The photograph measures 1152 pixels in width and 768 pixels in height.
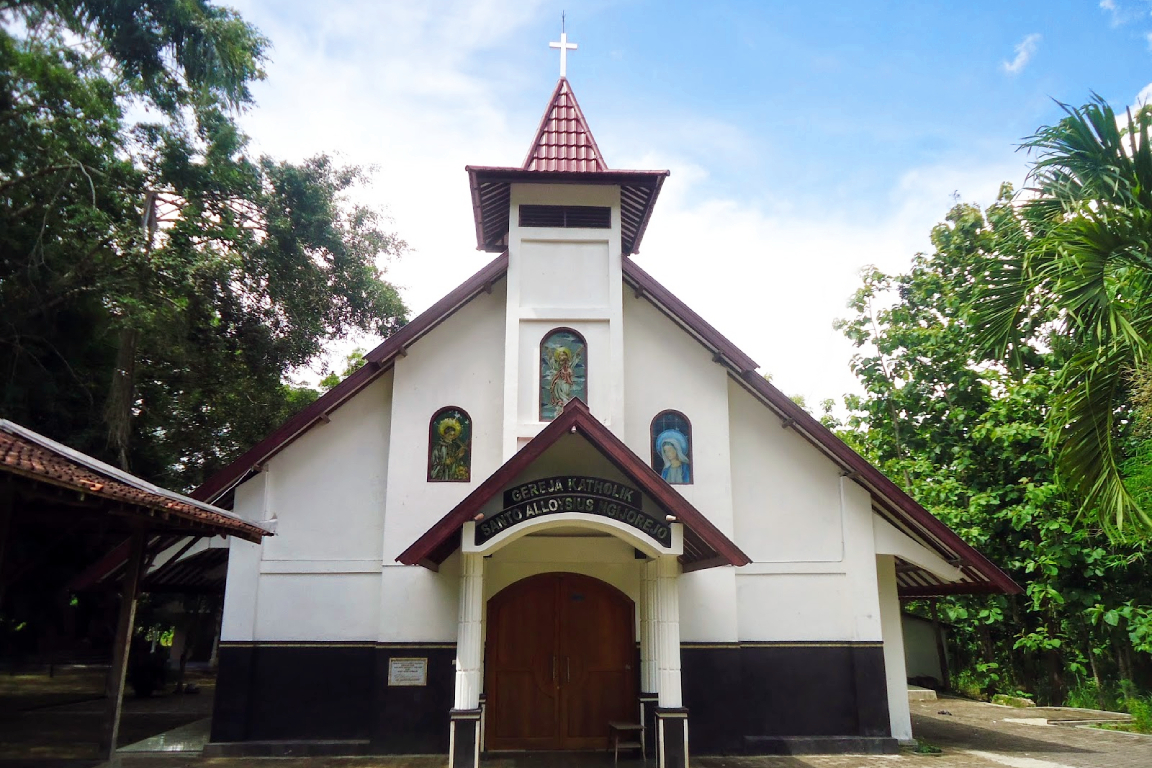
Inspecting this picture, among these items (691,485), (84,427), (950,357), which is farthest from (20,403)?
(950,357)

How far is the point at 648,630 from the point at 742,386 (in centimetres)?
407

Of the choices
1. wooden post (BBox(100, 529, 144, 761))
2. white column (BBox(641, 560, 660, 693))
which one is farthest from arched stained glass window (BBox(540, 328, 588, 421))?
wooden post (BBox(100, 529, 144, 761))

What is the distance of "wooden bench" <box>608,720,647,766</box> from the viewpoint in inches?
401

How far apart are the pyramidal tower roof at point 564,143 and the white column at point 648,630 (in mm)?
6122

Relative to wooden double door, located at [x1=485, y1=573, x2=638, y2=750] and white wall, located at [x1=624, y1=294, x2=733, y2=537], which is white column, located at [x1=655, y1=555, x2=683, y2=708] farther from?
white wall, located at [x1=624, y1=294, x2=733, y2=537]

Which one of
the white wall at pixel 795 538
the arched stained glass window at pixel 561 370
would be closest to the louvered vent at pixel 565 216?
the arched stained glass window at pixel 561 370

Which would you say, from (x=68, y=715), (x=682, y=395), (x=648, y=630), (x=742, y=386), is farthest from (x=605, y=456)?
(x=68, y=715)

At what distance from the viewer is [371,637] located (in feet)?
37.1

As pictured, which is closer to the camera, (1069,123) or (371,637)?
(1069,123)

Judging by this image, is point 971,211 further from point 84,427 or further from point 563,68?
point 84,427

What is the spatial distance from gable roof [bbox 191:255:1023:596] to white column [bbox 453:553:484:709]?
11.4 feet

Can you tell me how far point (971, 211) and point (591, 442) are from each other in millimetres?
14703

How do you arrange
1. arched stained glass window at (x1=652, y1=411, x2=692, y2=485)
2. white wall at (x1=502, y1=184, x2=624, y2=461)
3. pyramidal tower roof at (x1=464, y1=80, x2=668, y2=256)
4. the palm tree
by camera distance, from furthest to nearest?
1. pyramidal tower roof at (x1=464, y1=80, x2=668, y2=256)
2. arched stained glass window at (x1=652, y1=411, x2=692, y2=485)
3. white wall at (x1=502, y1=184, x2=624, y2=461)
4. the palm tree

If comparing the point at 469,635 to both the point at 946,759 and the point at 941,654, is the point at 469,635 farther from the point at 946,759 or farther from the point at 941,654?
the point at 941,654
